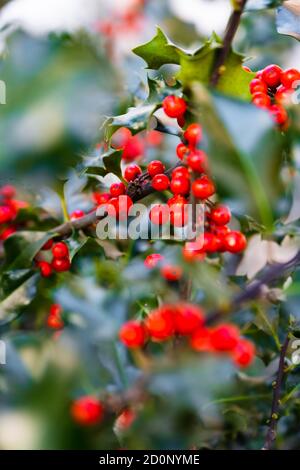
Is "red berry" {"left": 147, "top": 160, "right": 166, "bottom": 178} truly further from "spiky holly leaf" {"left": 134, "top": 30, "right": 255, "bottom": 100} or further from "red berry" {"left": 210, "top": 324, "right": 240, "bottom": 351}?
"red berry" {"left": 210, "top": 324, "right": 240, "bottom": 351}

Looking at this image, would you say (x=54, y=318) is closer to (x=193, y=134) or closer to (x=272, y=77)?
(x=193, y=134)

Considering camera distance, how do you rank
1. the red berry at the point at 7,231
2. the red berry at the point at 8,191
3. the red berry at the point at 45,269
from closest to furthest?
the red berry at the point at 45,269 → the red berry at the point at 7,231 → the red berry at the point at 8,191

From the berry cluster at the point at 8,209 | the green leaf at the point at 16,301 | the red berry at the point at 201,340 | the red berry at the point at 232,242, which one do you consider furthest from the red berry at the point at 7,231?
the red berry at the point at 201,340

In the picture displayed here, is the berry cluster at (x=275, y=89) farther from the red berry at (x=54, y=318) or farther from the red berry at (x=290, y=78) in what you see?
the red berry at (x=54, y=318)

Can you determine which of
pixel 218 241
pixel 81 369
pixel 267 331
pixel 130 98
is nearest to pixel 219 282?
pixel 218 241

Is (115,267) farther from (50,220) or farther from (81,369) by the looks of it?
(50,220)

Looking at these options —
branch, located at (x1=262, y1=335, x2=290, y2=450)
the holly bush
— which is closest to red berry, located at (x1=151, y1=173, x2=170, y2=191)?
the holly bush

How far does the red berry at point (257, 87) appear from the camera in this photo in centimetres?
95

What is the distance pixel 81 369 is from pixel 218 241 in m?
0.26

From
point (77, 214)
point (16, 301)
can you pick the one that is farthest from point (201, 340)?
point (77, 214)

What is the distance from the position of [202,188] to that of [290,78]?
27 centimetres

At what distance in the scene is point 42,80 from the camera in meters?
0.69

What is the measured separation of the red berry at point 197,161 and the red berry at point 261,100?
0.45 feet

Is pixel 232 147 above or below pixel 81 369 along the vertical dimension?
above
